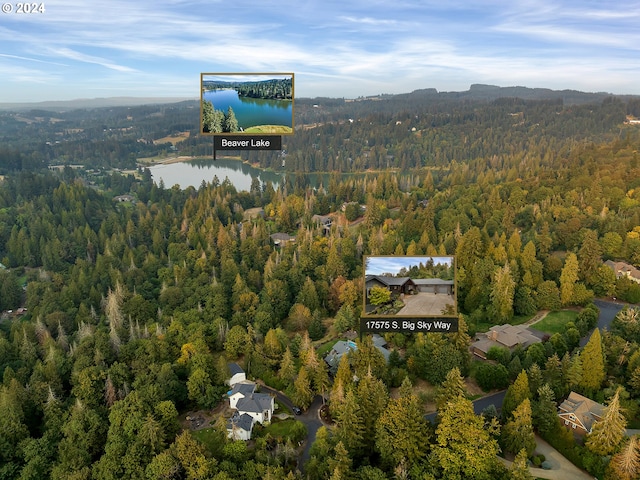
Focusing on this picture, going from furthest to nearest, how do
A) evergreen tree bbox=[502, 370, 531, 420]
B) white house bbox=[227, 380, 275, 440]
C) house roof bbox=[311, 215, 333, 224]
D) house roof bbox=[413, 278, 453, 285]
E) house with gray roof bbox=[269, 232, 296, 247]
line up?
house roof bbox=[311, 215, 333, 224]
house with gray roof bbox=[269, 232, 296, 247]
white house bbox=[227, 380, 275, 440]
evergreen tree bbox=[502, 370, 531, 420]
house roof bbox=[413, 278, 453, 285]

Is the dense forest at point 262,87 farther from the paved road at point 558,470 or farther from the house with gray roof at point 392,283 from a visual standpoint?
the paved road at point 558,470

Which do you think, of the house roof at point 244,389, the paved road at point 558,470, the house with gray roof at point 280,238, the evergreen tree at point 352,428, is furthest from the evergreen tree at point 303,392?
the house with gray roof at point 280,238

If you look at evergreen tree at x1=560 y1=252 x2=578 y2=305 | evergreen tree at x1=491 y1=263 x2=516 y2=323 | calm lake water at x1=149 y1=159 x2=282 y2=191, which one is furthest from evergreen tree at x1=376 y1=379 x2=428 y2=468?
calm lake water at x1=149 y1=159 x2=282 y2=191

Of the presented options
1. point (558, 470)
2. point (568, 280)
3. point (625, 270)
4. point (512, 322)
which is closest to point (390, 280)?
point (558, 470)

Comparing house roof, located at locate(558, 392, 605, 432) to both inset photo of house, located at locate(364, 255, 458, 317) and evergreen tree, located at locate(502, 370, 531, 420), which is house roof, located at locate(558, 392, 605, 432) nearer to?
evergreen tree, located at locate(502, 370, 531, 420)

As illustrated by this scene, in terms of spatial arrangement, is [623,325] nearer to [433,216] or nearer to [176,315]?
[433,216]

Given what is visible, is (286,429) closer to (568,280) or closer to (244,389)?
(244,389)
